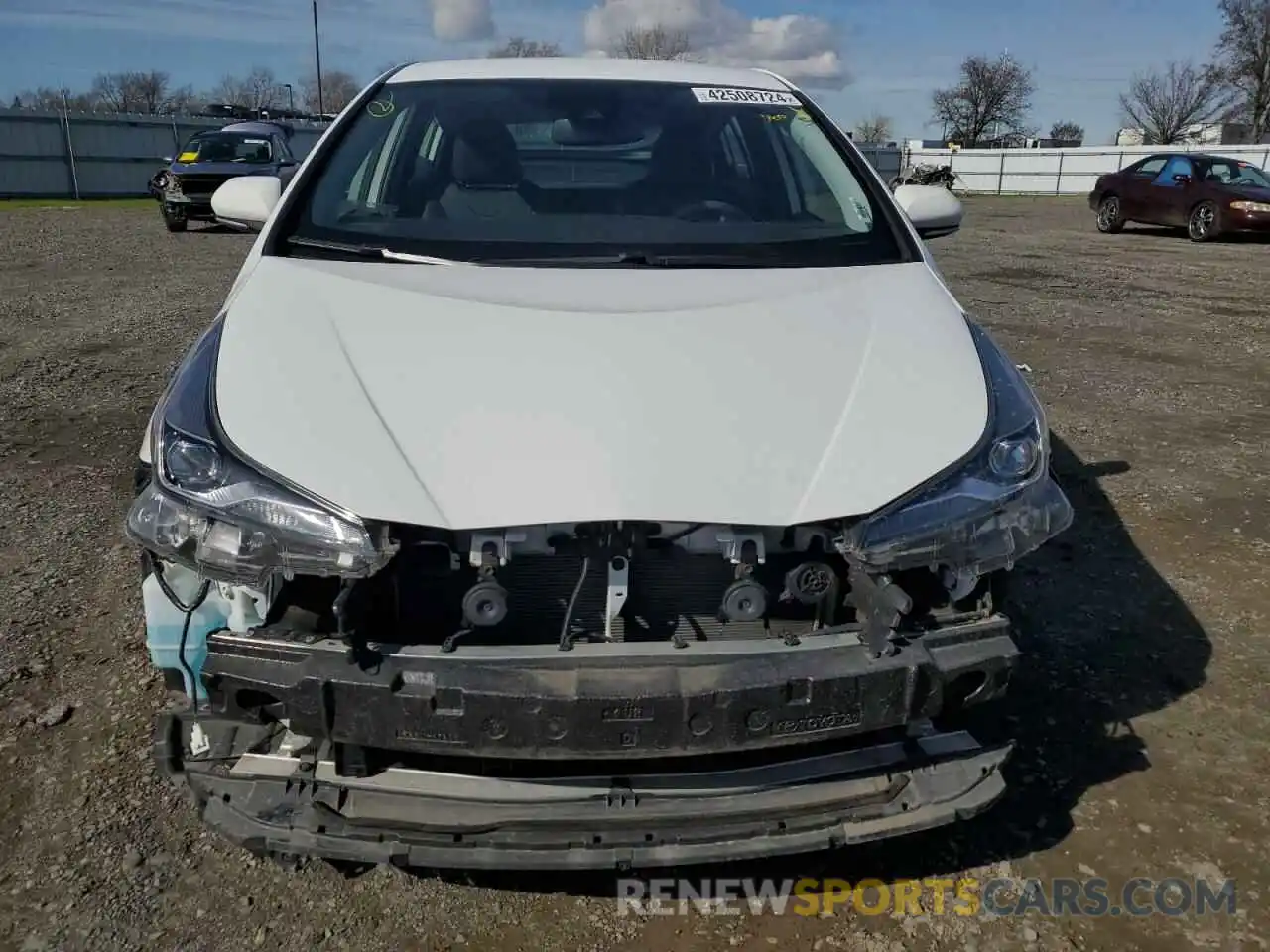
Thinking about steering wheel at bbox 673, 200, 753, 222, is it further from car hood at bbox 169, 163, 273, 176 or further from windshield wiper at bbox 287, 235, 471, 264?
car hood at bbox 169, 163, 273, 176

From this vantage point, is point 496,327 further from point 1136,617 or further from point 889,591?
point 1136,617

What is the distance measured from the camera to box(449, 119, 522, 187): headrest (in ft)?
10.4

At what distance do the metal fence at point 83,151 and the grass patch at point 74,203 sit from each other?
0.51 m

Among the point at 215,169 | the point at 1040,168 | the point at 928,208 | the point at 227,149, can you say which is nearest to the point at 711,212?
the point at 928,208

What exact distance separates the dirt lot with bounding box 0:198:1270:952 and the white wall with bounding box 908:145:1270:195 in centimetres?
3356

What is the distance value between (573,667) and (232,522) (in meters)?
0.72

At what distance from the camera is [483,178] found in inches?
125

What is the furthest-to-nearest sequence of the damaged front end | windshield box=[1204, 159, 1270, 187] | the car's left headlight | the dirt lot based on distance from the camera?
windshield box=[1204, 159, 1270, 187]
the car's left headlight
the dirt lot
the damaged front end

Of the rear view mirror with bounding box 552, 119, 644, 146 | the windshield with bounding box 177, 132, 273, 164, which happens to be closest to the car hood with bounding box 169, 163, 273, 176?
the windshield with bounding box 177, 132, 273, 164

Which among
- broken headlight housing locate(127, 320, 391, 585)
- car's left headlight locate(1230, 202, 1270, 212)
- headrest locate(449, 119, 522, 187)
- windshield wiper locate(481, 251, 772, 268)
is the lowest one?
broken headlight housing locate(127, 320, 391, 585)

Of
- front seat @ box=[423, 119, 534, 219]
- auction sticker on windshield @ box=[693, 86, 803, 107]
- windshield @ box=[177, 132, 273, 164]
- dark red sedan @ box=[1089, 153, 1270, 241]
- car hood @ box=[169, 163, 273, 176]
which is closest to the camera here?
front seat @ box=[423, 119, 534, 219]

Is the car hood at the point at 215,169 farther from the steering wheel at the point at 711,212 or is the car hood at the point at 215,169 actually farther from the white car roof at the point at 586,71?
the steering wheel at the point at 711,212

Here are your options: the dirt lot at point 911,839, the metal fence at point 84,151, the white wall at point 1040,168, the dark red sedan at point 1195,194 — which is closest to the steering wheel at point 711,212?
the dirt lot at point 911,839

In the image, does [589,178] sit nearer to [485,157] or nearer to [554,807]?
[485,157]
